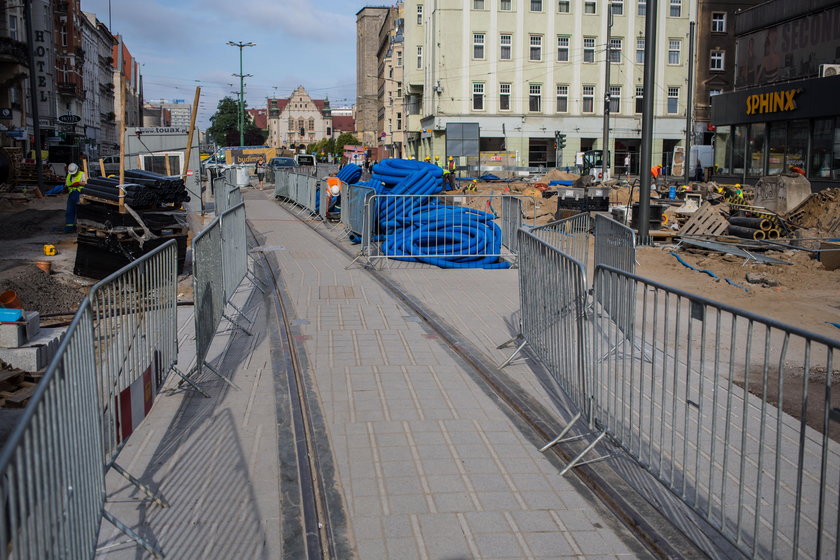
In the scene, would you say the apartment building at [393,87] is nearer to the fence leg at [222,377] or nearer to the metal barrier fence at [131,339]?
the fence leg at [222,377]

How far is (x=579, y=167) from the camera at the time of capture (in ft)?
167

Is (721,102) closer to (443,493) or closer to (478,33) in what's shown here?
(478,33)

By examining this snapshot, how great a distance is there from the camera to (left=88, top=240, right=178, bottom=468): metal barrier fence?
15.8ft

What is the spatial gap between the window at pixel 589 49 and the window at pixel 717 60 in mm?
8768

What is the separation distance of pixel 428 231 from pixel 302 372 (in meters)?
7.45

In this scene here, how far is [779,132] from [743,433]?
33.9m

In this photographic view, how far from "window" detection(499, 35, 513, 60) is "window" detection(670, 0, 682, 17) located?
11.5 metres

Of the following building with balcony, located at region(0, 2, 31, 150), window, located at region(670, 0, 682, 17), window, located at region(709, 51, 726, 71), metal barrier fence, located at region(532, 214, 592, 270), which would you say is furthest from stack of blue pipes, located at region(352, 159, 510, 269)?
window, located at region(709, 51, 726, 71)

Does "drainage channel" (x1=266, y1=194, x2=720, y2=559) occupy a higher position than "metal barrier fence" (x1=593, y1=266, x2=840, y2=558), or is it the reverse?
"metal barrier fence" (x1=593, y1=266, x2=840, y2=558)

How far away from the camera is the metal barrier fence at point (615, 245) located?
28.4 ft

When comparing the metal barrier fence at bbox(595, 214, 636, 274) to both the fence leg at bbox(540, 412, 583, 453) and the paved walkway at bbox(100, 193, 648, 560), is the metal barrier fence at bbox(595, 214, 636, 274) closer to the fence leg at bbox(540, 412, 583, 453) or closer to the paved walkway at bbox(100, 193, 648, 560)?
the paved walkway at bbox(100, 193, 648, 560)

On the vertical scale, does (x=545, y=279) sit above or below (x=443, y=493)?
above

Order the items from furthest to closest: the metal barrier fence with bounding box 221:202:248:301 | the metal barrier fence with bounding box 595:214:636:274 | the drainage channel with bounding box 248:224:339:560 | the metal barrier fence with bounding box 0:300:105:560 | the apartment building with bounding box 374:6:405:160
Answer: the apartment building with bounding box 374:6:405:160 → the metal barrier fence with bounding box 221:202:248:301 → the metal barrier fence with bounding box 595:214:636:274 → the drainage channel with bounding box 248:224:339:560 → the metal barrier fence with bounding box 0:300:105:560

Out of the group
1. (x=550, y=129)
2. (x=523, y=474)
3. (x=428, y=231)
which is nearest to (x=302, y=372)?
(x=523, y=474)
